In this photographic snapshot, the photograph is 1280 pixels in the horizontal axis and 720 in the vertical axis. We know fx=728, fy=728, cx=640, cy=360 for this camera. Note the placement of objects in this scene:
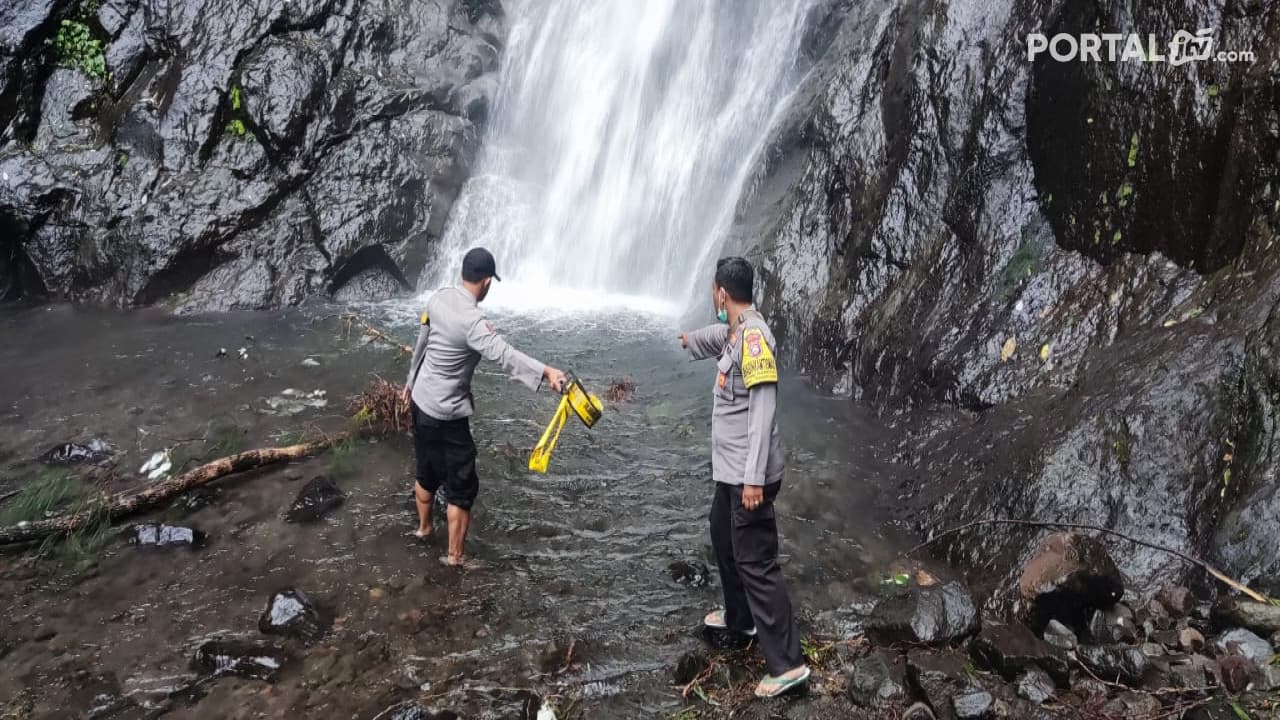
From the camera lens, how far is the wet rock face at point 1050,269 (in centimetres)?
456

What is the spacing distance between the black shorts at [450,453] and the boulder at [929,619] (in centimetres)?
275

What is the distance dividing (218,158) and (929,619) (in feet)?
45.6

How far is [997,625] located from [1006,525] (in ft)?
4.02

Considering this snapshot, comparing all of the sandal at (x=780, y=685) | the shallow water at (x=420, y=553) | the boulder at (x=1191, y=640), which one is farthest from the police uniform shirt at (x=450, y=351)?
the boulder at (x=1191, y=640)

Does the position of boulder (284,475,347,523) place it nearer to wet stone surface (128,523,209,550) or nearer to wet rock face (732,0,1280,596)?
wet stone surface (128,523,209,550)

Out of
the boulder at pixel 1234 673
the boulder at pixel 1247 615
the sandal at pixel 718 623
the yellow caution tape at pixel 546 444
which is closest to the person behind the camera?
the boulder at pixel 1234 673

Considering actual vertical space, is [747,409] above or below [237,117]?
below

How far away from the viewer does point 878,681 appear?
3.70 metres

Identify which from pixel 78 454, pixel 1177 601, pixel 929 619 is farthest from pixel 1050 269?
pixel 78 454

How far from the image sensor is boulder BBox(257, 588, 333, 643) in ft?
14.4

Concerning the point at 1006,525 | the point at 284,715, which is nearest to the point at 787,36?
the point at 1006,525

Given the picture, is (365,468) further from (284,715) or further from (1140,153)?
(1140,153)

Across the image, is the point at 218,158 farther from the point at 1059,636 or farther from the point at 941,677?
the point at 1059,636

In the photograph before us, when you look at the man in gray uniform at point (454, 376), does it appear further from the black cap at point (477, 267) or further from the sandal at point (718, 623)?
the sandal at point (718, 623)
